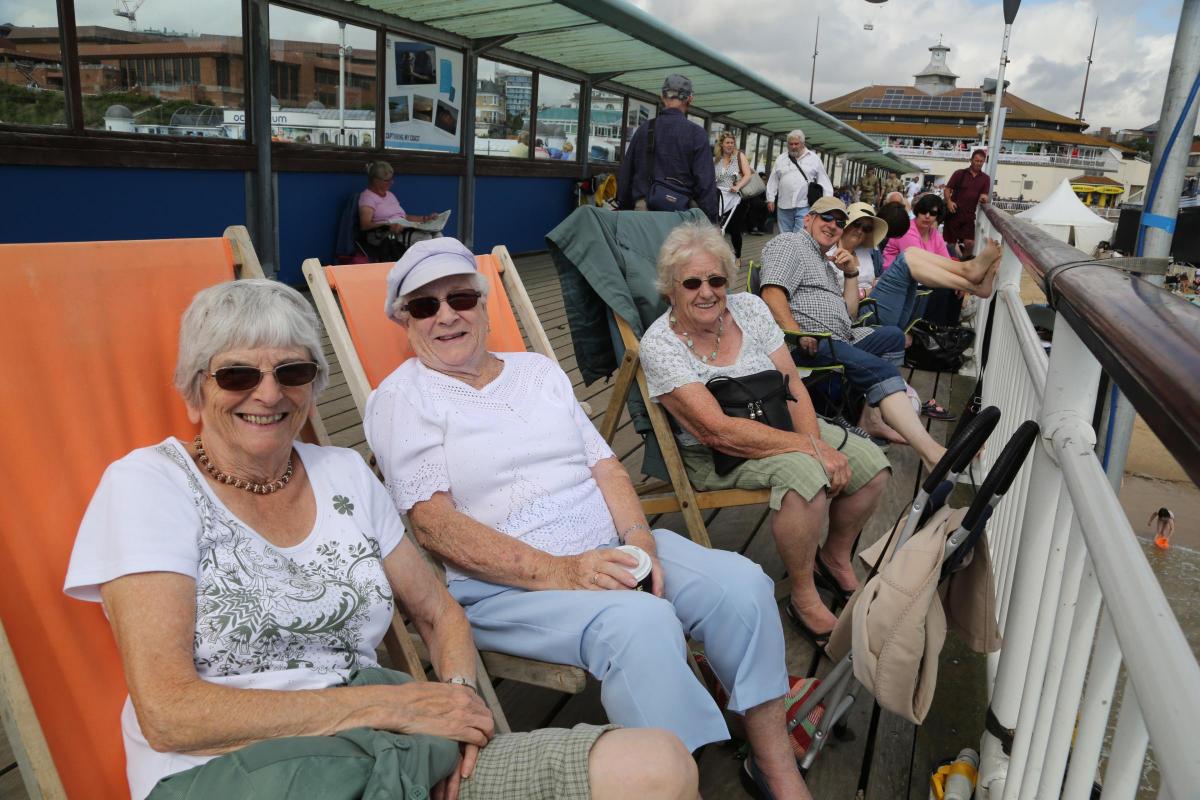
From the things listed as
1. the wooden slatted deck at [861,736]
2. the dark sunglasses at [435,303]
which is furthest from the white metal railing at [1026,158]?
the dark sunglasses at [435,303]

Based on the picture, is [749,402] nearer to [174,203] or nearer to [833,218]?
[833,218]

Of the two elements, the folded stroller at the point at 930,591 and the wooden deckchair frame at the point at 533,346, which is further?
the wooden deckchair frame at the point at 533,346

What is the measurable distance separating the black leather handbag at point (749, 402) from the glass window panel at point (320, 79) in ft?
17.9

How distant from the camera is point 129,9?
5727 millimetres

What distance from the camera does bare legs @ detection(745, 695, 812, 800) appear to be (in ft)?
6.45

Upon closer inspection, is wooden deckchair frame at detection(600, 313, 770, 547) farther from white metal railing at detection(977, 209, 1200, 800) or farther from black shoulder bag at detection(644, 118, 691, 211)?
black shoulder bag at detection(644, 118, 691, 211)

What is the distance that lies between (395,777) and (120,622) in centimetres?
49

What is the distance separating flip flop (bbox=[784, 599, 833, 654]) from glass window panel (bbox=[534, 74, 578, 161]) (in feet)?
29.2

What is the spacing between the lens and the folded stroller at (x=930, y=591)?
1.63m

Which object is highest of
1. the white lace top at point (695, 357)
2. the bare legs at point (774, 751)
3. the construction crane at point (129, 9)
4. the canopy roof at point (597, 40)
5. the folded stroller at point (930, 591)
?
the canopy roof at point (597, 40)

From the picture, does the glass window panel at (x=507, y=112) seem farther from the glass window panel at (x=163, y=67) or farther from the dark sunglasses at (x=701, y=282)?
the dark sunglasses at (x=701, y=282)

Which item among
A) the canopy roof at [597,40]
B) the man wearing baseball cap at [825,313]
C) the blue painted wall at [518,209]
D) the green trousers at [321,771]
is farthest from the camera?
the blue painted wall at [518,209]

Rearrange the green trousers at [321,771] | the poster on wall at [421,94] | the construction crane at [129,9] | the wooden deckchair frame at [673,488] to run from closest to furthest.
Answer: the green trousers at [321,771], the wooden deckchair frame at [673,488], the construction crane at [129,9], the poster on wall at [421,94]

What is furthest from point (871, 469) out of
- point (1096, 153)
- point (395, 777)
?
point (1096, 153)
